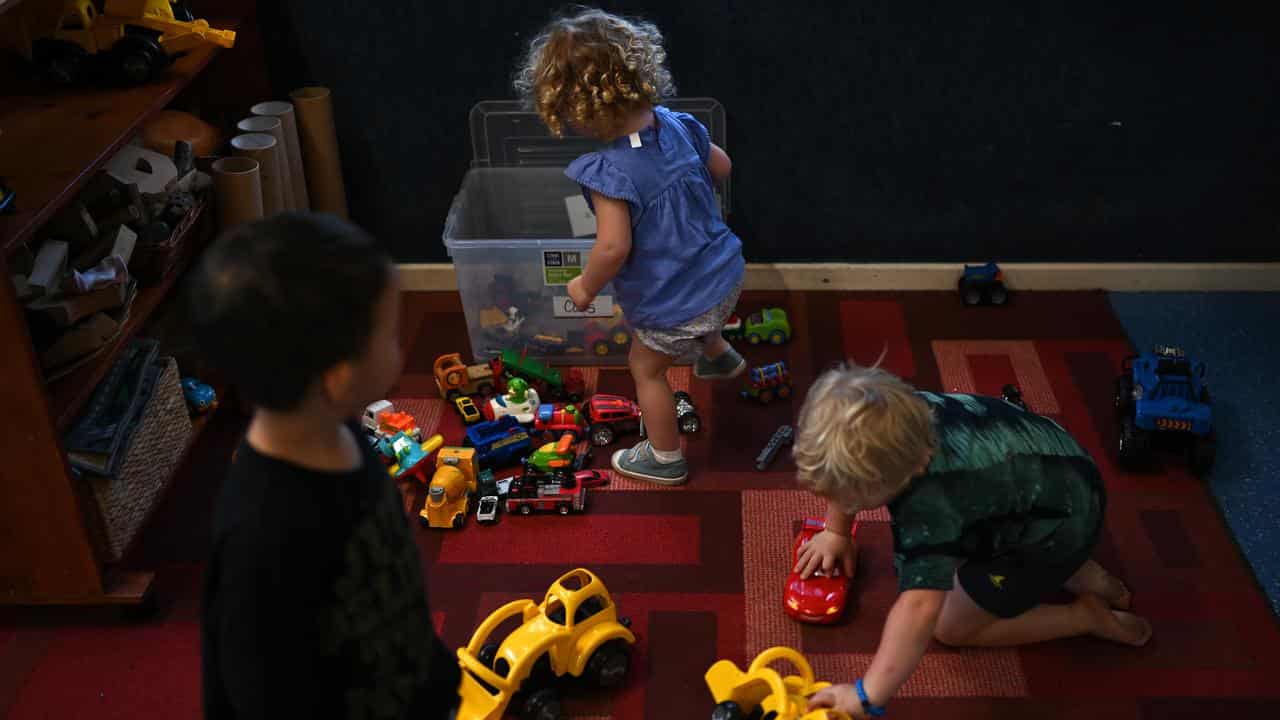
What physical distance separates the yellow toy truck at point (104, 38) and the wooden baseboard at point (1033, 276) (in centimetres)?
93

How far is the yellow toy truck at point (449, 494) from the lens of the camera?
2.16 meters

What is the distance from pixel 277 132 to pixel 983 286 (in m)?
1.70

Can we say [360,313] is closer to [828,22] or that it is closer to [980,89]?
[828,22]

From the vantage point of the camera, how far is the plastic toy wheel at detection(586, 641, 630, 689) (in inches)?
70.7

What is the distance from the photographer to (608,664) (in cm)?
180

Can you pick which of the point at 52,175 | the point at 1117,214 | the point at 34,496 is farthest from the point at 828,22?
the point at 34,496

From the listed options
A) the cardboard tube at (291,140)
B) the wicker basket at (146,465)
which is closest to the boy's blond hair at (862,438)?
the wicker basket at (146,465)

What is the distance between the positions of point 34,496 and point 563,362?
1184mm

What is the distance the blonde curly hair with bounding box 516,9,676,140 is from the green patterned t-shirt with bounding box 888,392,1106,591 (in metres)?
0.71

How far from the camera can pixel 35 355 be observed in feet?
5.72

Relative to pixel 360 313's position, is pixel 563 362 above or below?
below

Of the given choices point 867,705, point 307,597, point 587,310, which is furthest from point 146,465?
point 867,705

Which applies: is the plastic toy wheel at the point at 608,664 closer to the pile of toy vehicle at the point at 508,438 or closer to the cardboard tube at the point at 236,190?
the pile of toy vehicle at the point at 508,438

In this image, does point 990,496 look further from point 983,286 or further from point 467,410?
point 983,286
